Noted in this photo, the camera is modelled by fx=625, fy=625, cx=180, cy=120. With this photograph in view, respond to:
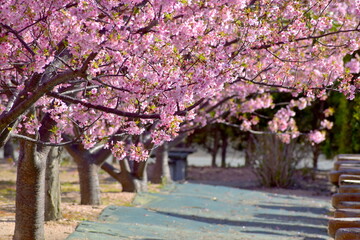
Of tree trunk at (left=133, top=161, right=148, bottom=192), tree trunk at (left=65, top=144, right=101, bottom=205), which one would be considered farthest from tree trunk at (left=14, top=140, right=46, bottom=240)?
tree trunk at (left=133, top=161, right=148, bottom=192)

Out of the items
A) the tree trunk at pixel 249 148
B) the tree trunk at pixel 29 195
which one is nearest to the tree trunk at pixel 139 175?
the tree trunk at pixel 249 148

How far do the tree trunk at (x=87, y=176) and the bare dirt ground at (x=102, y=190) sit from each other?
214 millimetres

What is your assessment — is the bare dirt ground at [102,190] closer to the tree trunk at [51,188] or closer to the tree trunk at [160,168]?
the tree trunk at [51,188]

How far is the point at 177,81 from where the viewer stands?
5582 millimetres

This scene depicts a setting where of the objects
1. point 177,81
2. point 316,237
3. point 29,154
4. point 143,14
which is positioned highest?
point 143,14

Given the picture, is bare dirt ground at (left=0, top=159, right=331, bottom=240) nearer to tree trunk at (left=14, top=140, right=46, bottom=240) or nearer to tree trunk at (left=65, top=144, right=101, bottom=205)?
tree trunk at (left=65, top=144, right=101, bottom=205)

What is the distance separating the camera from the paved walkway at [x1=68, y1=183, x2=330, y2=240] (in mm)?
8461

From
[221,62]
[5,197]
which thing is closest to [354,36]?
[221,62]

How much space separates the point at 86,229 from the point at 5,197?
432cm

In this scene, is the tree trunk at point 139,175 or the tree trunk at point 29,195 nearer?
the tree trunk at point 29,195

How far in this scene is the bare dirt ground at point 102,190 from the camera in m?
8.64

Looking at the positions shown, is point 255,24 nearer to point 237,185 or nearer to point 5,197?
point 5,197

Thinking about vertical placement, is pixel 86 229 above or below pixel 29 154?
below

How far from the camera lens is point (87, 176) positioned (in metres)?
11.5
